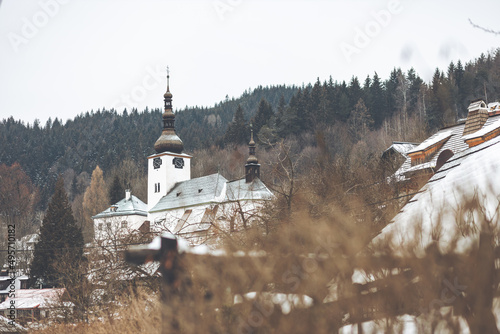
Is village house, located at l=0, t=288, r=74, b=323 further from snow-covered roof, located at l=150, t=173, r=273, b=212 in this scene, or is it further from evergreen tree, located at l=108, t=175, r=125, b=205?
evergreen tree, located at l=108, t=175, r=125, b=205

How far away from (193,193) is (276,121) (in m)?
28.9

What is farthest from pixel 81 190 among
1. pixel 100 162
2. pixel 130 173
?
pixel 130 173

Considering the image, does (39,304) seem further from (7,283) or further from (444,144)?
(444,144)

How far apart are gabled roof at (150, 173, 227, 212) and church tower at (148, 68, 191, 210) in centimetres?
110

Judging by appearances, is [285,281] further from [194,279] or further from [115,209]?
[115,209]

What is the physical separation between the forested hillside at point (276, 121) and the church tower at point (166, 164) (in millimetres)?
11107

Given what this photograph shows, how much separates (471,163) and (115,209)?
6596 centimetres

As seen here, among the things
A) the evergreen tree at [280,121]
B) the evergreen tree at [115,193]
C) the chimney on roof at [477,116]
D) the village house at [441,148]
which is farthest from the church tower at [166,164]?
the chimney on roof at [477,116]

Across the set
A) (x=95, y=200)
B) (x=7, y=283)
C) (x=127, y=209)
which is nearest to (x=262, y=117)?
(x=127, y=209)

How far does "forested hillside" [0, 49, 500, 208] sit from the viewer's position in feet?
224

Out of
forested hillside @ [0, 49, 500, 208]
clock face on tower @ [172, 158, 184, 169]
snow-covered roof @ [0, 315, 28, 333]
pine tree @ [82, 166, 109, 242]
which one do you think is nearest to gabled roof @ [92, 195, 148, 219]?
clock face on tower @ [172, 158, 184, 169]

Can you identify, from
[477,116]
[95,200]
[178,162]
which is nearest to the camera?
[477,116]

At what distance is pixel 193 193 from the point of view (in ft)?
207

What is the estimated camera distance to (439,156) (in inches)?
980
